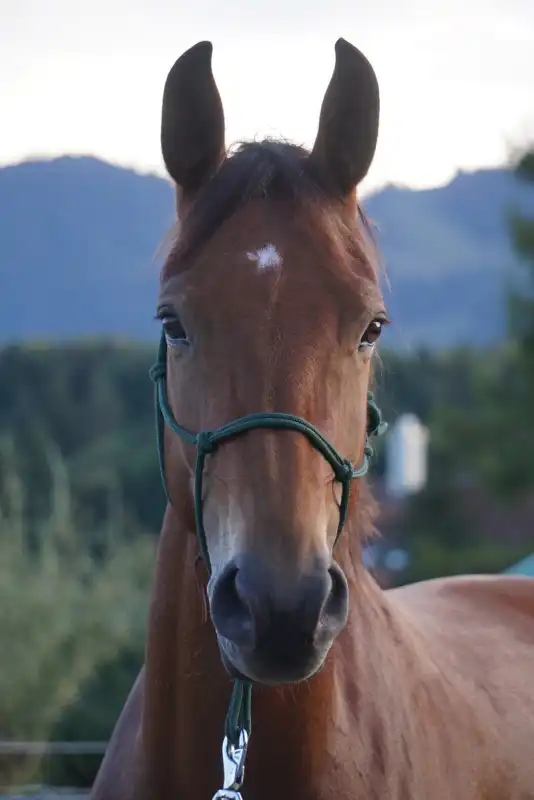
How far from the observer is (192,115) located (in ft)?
8.23

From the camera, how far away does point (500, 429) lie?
677 inches

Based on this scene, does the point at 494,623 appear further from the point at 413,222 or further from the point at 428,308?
the point at 428,308

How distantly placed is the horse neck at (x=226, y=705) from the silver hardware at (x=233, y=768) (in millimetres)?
120

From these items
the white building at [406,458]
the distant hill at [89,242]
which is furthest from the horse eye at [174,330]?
the white building at [406,458]

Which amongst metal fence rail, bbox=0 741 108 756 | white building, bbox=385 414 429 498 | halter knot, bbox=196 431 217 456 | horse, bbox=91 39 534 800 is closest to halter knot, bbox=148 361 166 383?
horse, bbox=91 39 534 800

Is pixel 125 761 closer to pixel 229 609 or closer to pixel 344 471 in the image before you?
pixel 229 609

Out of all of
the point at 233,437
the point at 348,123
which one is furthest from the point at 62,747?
the point at 348,123

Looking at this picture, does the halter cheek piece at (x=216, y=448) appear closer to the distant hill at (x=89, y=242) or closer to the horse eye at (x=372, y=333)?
the horse eye at (x=372, y=333)

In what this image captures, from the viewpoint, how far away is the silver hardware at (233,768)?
7.08 ft

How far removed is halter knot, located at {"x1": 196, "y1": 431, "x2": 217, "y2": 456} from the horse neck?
1.18 ft

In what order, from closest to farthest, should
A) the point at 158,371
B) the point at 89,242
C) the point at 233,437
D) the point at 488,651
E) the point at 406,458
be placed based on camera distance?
1. the point at 233,437
2. the point at 158,371
3. the point at 488,651
4. the point at 89,242
5. the point at 406,458

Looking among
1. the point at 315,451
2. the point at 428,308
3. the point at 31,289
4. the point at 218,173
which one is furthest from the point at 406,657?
the point at 428,308

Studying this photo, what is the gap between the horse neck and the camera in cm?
234

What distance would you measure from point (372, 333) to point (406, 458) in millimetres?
15637
